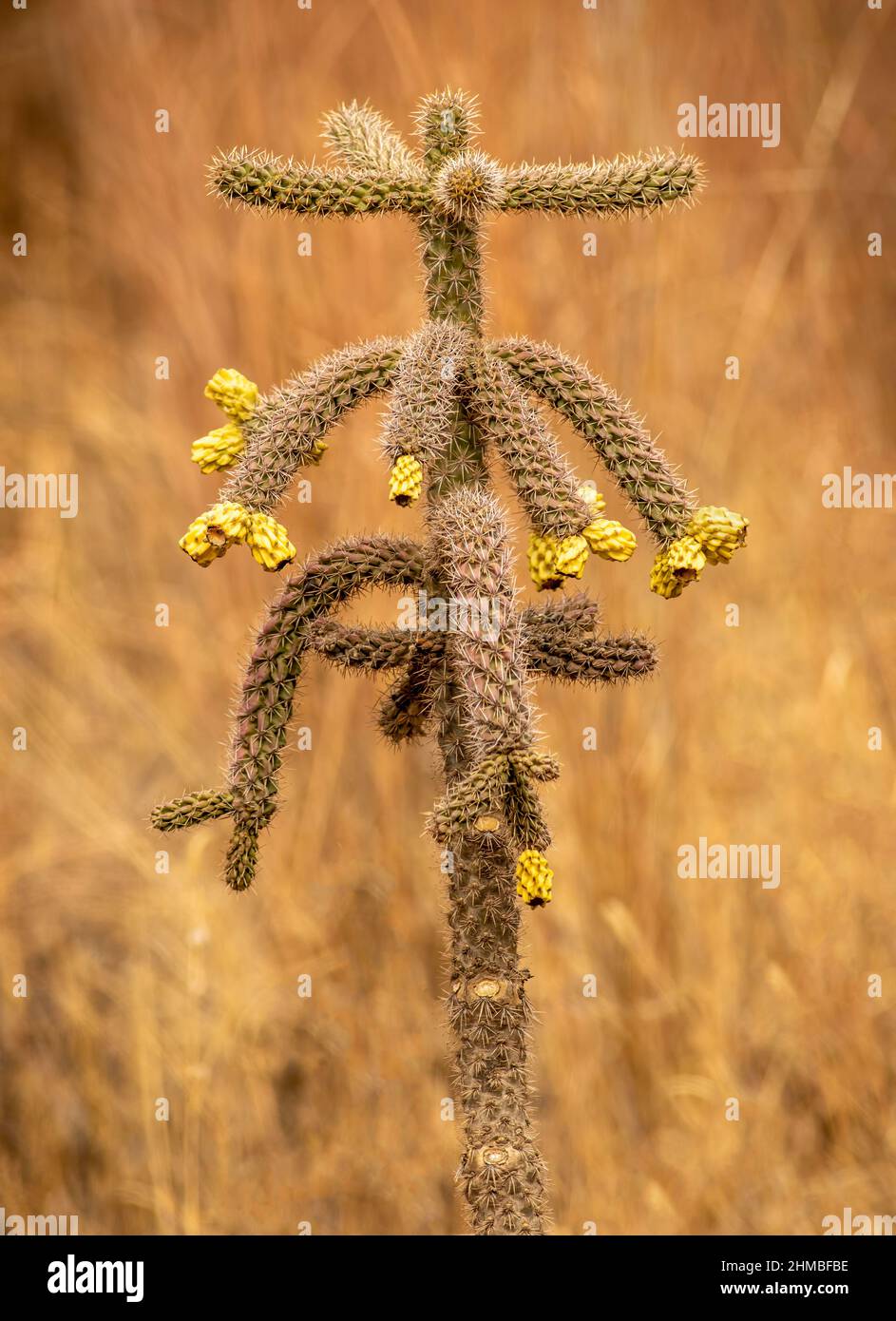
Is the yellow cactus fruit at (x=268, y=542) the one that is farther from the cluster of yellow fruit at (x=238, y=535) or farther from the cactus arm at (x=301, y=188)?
the cactus arm at (x=301, y=188)

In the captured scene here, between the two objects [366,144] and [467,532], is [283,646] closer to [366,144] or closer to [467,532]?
[467,532]

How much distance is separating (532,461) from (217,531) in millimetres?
238

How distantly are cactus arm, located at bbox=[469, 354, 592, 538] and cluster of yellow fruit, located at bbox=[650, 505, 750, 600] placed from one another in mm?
84

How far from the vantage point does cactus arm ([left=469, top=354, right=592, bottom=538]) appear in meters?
1.06

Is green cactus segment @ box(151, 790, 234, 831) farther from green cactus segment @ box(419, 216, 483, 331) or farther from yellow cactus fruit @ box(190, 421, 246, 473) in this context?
green cactus segment @ box(419, 216, 483, 331)

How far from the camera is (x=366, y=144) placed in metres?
1.21

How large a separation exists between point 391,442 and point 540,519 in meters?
0.13

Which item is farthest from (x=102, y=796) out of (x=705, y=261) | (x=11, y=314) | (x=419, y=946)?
(x=705, y=261)

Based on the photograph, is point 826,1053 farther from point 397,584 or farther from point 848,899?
point 397,584

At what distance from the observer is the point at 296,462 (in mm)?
1090

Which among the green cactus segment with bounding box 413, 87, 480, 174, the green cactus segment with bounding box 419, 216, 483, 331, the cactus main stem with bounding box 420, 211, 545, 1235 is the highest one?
the green cactus segment with bounding box 413, 87, 480, 174

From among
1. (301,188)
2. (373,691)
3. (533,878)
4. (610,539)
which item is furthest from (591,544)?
(373,691)

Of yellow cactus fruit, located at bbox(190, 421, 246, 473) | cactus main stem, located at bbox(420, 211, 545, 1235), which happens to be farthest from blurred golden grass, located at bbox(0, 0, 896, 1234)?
yellow cactus fruit, located at bbox(190, 421, 246, 473)
